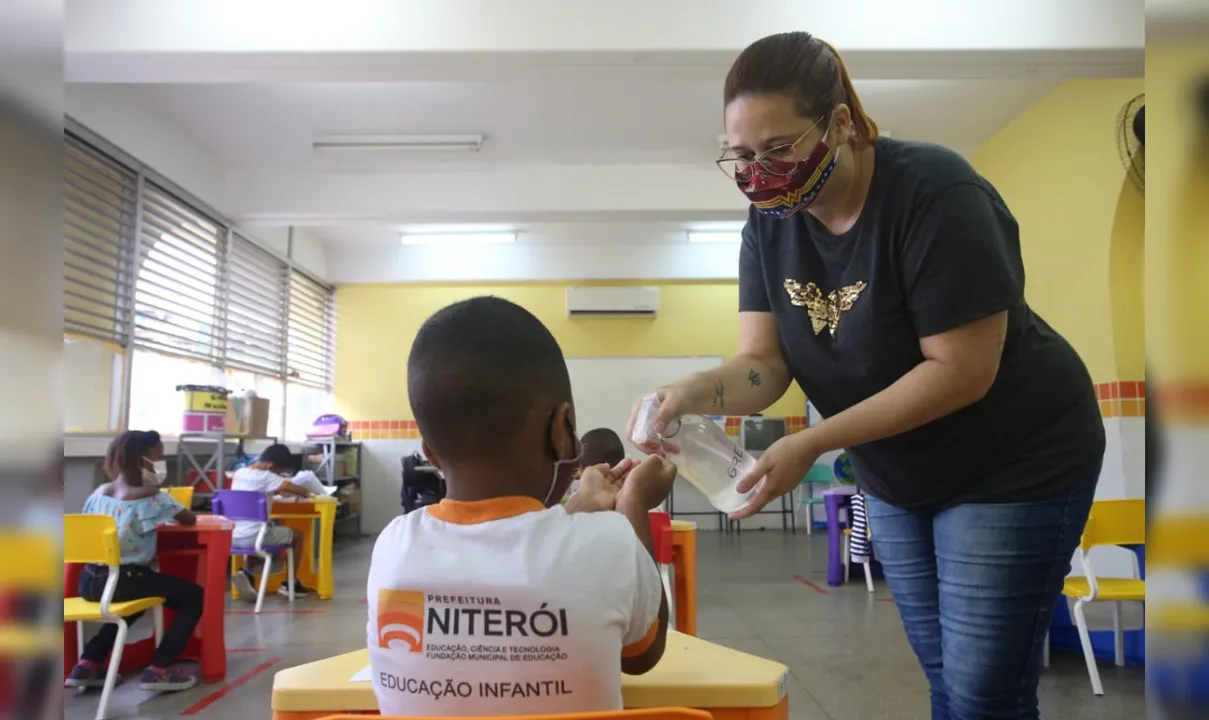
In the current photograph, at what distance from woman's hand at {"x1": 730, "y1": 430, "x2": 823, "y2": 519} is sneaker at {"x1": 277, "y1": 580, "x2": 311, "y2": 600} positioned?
14.8 ft

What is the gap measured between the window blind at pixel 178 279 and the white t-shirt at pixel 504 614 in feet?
16.4

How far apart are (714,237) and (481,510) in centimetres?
801

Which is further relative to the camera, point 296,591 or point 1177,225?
point 296,591

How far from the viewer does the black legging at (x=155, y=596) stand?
2896 millimetres

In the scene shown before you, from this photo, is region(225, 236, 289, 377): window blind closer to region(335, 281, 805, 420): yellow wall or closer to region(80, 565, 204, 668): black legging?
region(335, 281, 805, 420): yellow wall

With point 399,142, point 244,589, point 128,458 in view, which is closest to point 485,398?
point 128,458

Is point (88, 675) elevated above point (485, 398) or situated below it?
below

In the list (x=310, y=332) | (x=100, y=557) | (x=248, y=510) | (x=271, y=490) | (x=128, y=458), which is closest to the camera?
(x=100, y=557)

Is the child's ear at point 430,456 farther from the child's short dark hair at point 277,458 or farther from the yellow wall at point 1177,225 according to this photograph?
the child's short dark hair at point 277,458

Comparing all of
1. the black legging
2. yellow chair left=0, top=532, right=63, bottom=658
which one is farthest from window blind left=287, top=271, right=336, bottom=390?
yellow chair left=0, top=532, right=63, bottom=658

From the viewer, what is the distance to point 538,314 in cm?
870

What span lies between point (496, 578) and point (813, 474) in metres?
6.64

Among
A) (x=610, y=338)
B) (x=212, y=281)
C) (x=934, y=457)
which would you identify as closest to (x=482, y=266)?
(x=610, y=338)

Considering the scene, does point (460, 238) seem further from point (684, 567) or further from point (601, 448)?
point (601, 448)
